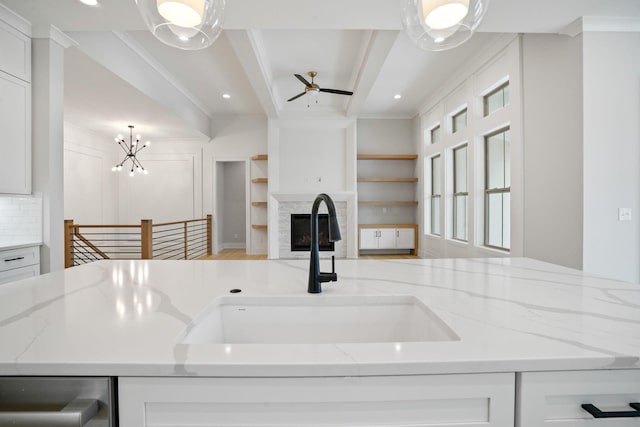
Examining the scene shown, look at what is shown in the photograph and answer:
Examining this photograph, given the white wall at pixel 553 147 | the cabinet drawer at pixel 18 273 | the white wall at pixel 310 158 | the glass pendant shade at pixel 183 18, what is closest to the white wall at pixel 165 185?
the white wall at pixel 310 158

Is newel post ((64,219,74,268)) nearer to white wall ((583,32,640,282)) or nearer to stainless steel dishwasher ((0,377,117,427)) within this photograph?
stainless steel dishwasher ((0,377,117,427))

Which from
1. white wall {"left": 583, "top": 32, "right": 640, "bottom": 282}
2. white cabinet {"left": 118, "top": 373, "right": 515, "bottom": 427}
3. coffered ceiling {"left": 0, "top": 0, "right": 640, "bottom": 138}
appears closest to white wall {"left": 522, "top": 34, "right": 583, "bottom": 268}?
white wall {"left": 583, "top": 32, "right": 640, "bottom": 282}

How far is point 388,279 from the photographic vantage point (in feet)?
3.80

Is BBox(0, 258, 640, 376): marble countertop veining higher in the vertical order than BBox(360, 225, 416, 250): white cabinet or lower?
higher

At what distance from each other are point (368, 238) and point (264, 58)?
401cm

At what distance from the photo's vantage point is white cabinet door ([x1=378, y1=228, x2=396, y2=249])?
21.9ft

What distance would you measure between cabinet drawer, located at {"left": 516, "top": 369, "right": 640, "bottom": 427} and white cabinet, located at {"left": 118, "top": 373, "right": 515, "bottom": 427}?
3 centimetres

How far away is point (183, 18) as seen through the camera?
105 cm

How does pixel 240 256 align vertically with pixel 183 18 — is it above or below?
below

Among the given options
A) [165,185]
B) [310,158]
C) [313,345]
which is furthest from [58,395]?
[165,185]

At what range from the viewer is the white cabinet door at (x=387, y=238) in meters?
6.67

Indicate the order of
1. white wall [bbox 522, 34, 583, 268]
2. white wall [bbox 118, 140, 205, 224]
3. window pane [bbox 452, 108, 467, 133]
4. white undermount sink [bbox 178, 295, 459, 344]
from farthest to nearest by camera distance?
white wall [bbox 118, 140, 205, 224] → window pane [bbox 452, 108, 467, 133] → white wall [bbox 522, 34, 583, 268] → white undermount sink [bbox 178, 295, 459, 344]

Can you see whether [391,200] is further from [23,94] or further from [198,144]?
[23,94]

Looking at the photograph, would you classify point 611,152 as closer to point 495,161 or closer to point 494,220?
point 495,161
